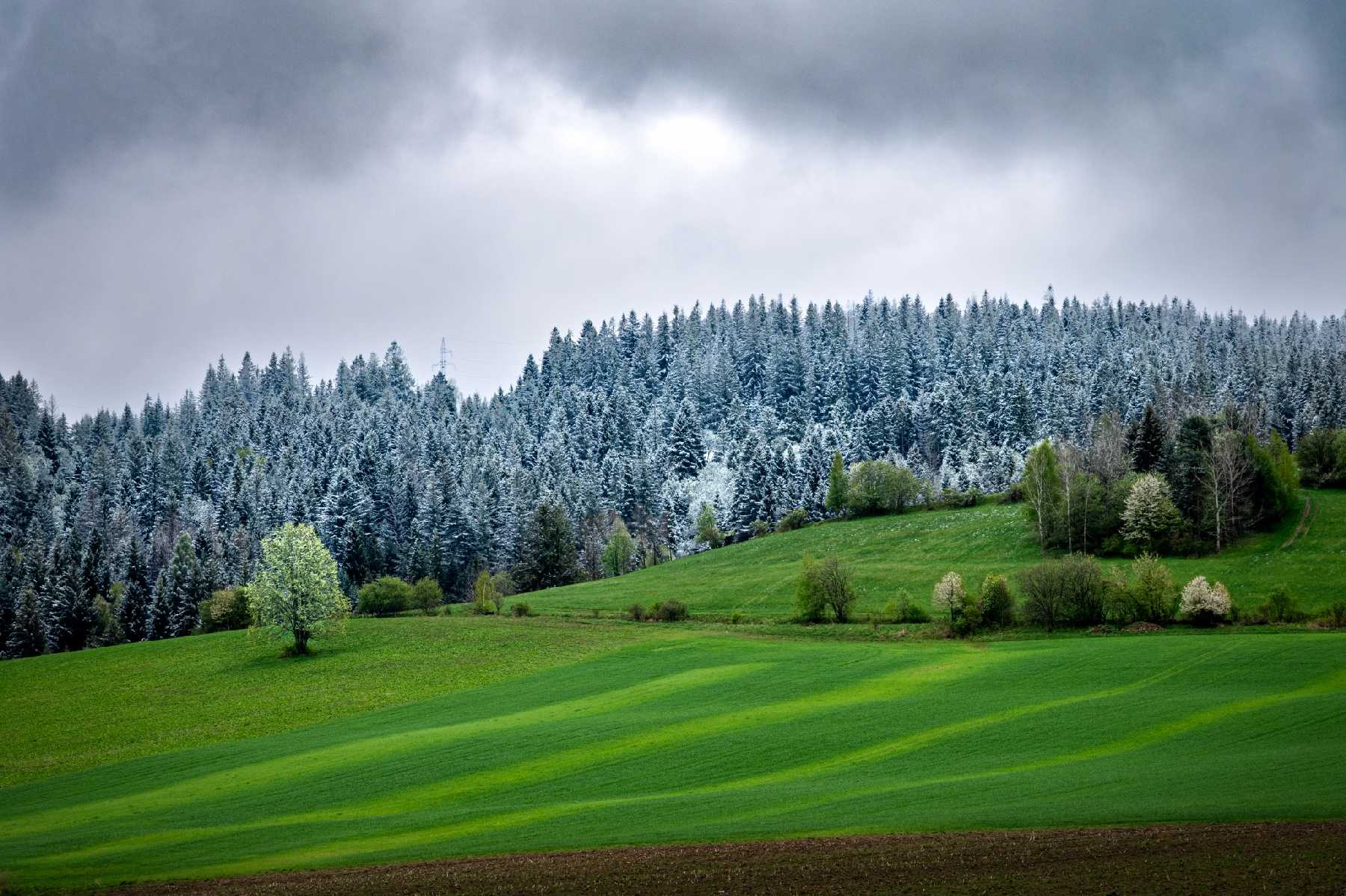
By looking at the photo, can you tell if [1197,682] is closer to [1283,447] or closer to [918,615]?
[918,615]

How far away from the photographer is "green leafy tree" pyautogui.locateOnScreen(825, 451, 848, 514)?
401 ft

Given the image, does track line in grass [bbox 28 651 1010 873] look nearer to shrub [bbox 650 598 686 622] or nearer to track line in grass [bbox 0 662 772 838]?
track line in grass [bbox 0 662 772 838]

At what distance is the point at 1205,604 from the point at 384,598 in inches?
2730

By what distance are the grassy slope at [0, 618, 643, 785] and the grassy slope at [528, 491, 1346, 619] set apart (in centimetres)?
1794

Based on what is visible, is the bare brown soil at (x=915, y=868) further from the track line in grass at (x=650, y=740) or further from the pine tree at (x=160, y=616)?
the pine tree at (x=160, y=616)

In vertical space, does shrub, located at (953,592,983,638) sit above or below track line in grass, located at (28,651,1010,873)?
above

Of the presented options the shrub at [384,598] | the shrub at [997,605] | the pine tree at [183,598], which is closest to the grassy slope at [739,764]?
the shrub at [997,605]

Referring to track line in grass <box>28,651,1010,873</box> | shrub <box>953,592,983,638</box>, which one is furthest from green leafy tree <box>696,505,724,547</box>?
track line in grass <box>28,651,1010,873</box>

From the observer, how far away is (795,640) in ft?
216

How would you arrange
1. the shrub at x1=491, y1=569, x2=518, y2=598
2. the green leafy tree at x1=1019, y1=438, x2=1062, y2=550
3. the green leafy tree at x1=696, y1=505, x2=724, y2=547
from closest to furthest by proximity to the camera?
1. the green leafy tree at x1=1019, y1=438, x2=1062, y2=550
2. the shrub at x1=491, y1=569, x2=518, y2=598
3. the green leafy tree at x1=696, y1=505, x2=724, y2=547

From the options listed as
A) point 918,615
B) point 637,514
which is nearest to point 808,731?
point 918,615

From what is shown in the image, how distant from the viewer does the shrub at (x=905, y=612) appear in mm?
68688

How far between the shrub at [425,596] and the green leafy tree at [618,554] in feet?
92.2

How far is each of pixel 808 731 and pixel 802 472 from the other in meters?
98.8
